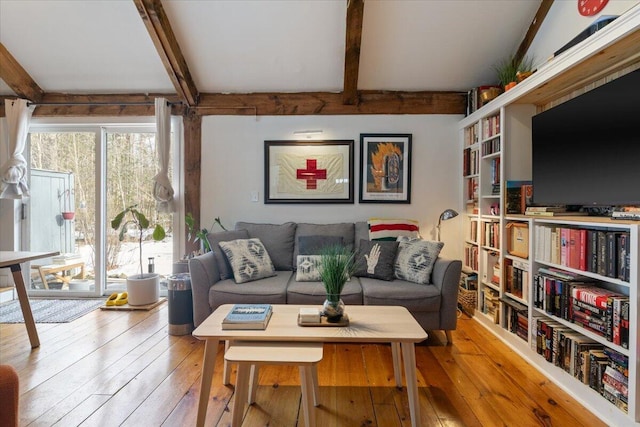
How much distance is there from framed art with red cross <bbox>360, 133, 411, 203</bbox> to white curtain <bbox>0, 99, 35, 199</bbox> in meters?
3.72

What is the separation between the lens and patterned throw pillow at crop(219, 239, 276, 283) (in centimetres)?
278

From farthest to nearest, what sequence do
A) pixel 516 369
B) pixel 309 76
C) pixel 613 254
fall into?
pixel 309 76, pixel 516 369, pixel 613 254

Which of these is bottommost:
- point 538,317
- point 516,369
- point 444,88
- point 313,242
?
point 516,369

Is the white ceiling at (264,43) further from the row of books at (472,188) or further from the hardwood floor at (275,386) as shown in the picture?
the hardwood floor at (275,386)

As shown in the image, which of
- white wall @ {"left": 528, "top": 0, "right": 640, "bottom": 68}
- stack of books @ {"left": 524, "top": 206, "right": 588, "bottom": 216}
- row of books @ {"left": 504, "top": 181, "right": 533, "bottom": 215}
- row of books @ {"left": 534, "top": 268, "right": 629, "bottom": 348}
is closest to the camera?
row of books @ {"left": 534, "top": 268, "right": 629, "bottom": 348}

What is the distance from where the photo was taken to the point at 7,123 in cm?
368

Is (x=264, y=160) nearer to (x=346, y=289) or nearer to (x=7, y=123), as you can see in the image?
(x=346, y=289)

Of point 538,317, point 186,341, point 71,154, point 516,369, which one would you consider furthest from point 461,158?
point 71,154

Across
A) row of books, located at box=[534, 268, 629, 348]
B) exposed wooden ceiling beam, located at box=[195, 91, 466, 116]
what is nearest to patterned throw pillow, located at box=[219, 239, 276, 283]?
exposed wooden ceiling beam, located at box=[195, 91, 466, 116]

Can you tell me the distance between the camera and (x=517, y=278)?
2.57m

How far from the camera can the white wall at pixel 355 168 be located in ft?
11.9

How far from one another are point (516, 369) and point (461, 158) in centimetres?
216

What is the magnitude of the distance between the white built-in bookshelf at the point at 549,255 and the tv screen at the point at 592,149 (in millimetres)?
181

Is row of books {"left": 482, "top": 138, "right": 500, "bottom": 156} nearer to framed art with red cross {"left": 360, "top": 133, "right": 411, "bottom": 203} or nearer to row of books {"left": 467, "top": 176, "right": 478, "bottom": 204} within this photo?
row of books {"left": 467, "top": 176, "right": 478, "bottom": 204}
